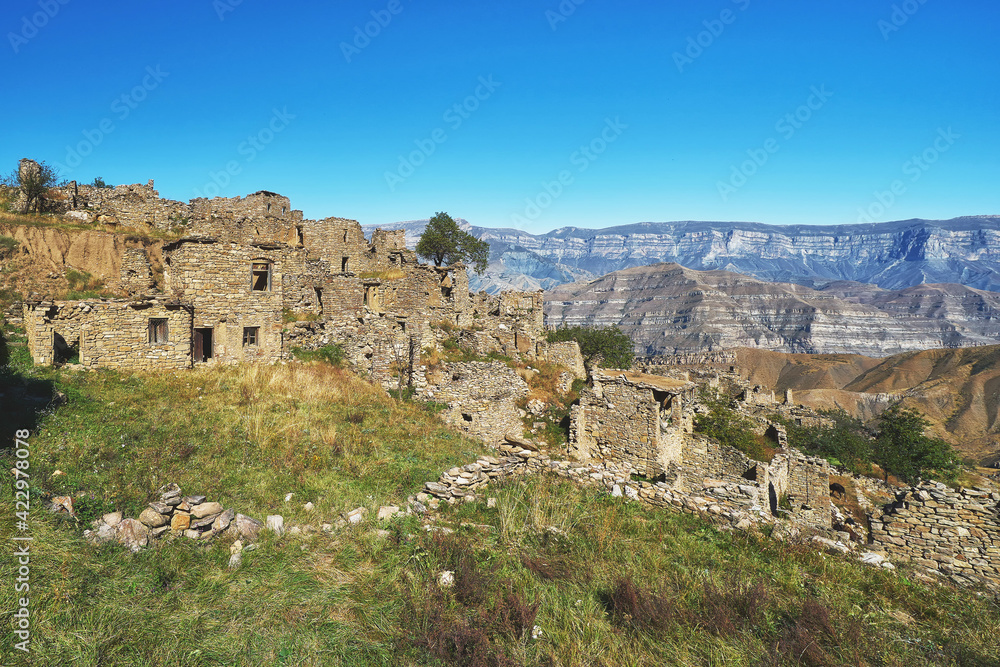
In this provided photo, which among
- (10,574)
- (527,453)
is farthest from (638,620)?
(10,574)

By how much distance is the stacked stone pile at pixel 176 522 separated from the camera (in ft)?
23.1

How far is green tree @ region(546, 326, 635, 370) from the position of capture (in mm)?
39469

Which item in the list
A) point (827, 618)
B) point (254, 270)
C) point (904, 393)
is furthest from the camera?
point (904, 393)

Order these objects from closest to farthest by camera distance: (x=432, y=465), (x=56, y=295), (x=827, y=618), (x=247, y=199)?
(x=827, y=618) < (x=432, y=465) < (x=56, y=295) < (x=247, y=199)

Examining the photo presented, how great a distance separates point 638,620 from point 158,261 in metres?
30.3

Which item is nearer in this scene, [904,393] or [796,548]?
[796,548]

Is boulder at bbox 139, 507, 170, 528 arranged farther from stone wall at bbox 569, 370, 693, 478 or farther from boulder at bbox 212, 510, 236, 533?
stone wall at bbox 569, 370, 693, 478

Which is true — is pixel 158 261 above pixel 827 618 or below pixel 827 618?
above

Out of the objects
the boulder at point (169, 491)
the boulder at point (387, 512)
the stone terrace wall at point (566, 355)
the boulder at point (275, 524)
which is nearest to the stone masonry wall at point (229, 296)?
the boulder at point (169, 491)

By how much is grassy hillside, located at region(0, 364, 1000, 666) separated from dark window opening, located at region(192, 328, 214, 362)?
6.03 meters

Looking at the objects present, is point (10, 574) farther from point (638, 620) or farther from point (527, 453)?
point (527, 453)

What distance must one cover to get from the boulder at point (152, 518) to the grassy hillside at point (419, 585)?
0.49 meters

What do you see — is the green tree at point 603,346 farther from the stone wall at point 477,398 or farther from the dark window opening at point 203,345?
the dark window opening at point 203,345

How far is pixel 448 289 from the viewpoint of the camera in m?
29.6
